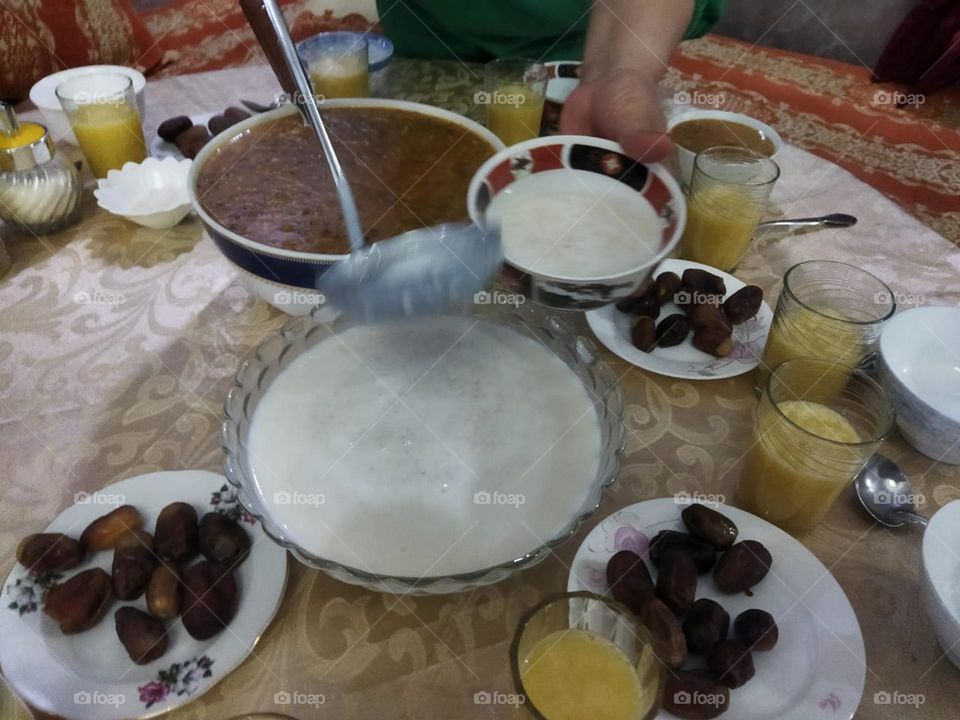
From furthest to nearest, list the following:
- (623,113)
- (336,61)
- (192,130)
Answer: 1. (336,61)
2. (192,130)
3. (623,113)

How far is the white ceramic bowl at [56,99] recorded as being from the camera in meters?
1.28

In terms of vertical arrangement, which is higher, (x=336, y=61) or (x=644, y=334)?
(x=336, y=61)

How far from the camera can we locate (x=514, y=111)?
133cm

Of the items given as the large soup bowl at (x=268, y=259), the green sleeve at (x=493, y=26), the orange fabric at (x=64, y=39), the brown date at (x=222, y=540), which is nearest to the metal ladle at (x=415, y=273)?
the large soup bowl at (x=268, y=259)

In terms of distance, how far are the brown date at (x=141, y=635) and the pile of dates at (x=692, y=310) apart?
2.19ft

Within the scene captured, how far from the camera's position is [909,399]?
0.83 meters

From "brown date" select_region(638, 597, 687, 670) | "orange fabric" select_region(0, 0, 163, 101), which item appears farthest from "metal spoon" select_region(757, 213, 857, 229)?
"orange fabric" select_region(0, 0, 163, 101)

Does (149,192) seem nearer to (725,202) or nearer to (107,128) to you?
(107,128)

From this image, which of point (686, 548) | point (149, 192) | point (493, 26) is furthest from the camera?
point (493, 26)

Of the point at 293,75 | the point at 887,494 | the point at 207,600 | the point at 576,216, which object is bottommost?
the point at 887,494

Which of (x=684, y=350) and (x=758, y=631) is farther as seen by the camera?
(x=684, y=350)

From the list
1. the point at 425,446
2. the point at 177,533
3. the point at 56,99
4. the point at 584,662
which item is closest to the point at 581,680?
the point at 584,662

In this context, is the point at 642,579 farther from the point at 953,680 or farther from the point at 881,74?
the point at 881,74

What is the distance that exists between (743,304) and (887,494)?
1.03 ft
